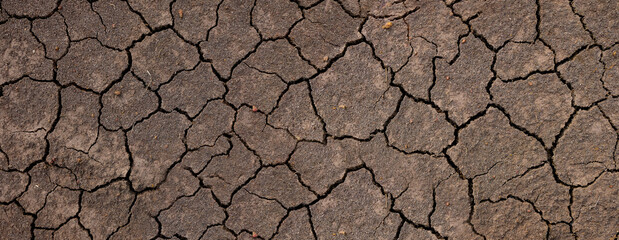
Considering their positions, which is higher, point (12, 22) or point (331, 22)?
point (12, 22)

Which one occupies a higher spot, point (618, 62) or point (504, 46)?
point (504, 46)

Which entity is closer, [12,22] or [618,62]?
[618,62]

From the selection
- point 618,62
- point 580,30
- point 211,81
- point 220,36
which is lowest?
point 618,62

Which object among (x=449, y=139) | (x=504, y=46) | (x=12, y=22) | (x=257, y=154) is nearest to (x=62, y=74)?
(x=12, y=22)

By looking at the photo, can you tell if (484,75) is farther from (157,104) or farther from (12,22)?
(12,22)

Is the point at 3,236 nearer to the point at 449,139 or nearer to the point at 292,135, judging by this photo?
the point at 292,135

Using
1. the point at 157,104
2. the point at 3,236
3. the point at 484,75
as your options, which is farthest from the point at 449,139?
the point at 3,236
